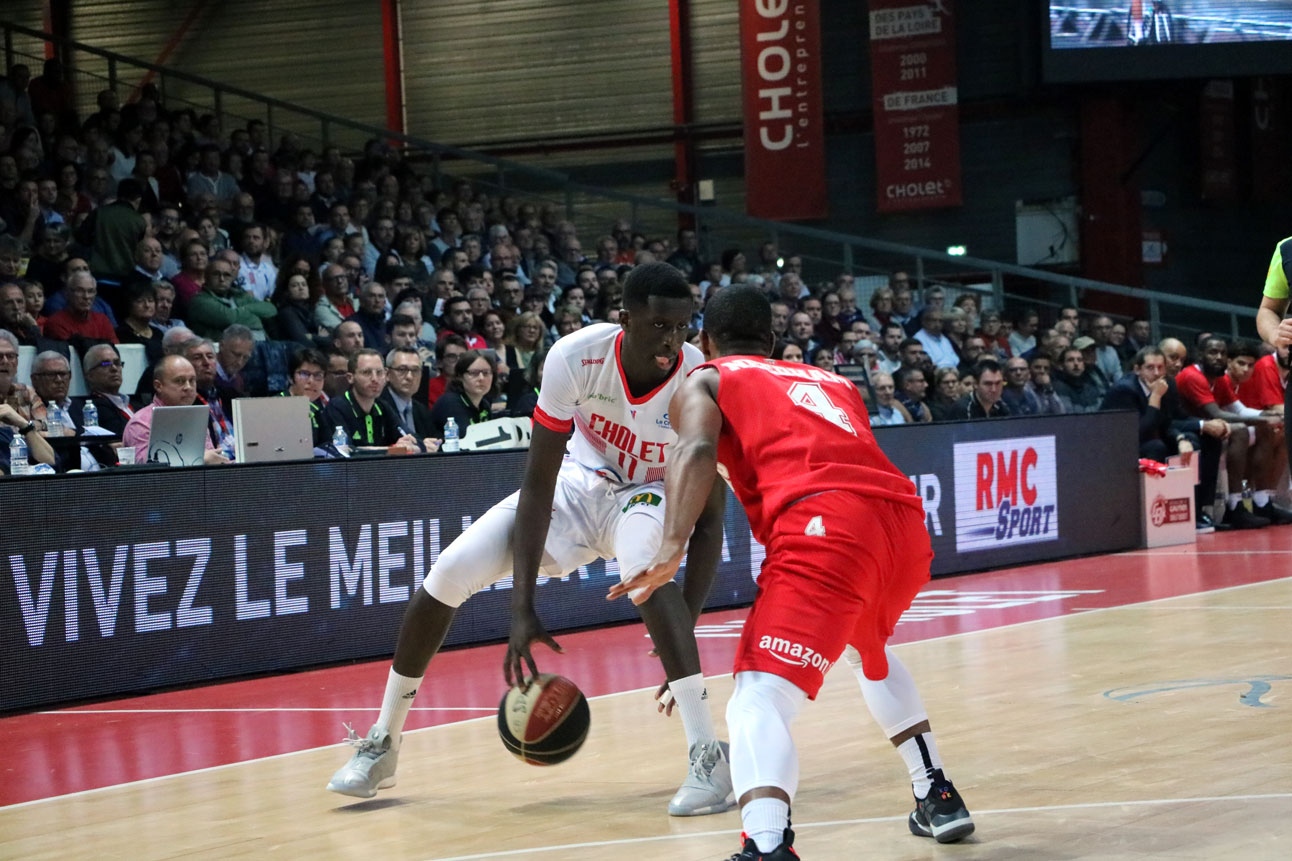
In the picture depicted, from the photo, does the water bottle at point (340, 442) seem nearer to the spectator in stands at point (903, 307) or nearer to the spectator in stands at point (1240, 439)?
the spectator in stands at point (1240, 439)

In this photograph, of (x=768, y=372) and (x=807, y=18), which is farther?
(x=807, y=18)

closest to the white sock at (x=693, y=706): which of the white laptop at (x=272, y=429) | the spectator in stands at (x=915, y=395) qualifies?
the white laptop at (x=272, y=429)

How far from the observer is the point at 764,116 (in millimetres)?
20344

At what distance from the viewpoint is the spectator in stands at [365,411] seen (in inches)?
392

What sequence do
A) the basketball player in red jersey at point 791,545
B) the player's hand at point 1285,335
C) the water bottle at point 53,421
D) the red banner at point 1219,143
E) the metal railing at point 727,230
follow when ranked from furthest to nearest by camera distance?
the red banner at point 1219,143 → the metal railing at point 727,230 → the water bottle at point 53,421 → the player's hand at point 1285,335 → the basketball player in red jersey at point 791,545

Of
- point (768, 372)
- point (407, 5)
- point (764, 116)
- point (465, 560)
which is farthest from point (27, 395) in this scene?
point (407, 5)

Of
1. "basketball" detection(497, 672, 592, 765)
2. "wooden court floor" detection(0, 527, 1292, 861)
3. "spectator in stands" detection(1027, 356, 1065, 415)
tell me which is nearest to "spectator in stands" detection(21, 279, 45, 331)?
"wooden court floor" detection(0, 527, 1292, 861)

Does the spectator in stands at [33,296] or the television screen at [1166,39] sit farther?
the television screen at [1166,39]

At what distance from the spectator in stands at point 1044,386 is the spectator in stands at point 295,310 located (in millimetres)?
6548

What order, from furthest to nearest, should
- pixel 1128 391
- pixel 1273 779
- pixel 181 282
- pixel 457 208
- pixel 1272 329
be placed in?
pixel 457 208
pixel 1128 391
pixel 181 282
pixel 1272 329
pixel 1273 779

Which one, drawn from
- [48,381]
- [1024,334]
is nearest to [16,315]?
[48,381]

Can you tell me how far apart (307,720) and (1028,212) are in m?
16.7

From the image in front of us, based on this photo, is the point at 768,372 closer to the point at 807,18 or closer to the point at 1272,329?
the point at 1272,329

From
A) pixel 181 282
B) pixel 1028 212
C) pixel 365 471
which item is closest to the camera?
pixel 365 471
